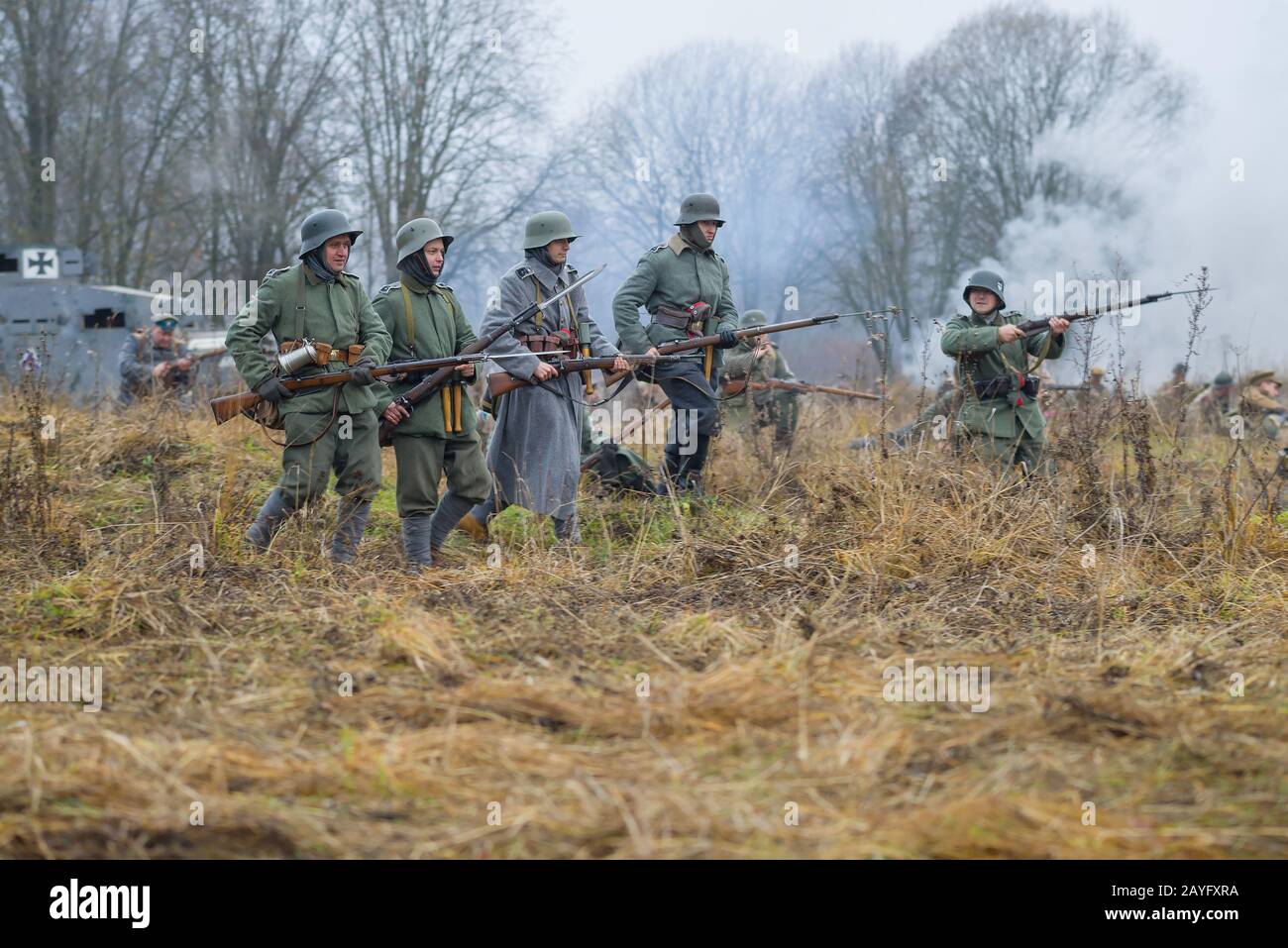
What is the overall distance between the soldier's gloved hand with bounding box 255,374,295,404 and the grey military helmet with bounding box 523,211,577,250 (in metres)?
1.58

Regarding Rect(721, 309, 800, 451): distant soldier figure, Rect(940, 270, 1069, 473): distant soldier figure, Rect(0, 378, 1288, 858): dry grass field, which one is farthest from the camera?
Rect(721, 309, 800, 451): distant soldier figure

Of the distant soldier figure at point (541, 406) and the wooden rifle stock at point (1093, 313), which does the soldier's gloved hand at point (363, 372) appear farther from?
the wooden rifle stock at point (1093, 313)

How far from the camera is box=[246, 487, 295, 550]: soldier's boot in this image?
272 inches

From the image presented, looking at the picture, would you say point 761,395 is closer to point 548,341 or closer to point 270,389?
point 548,341

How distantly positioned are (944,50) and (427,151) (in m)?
11.3

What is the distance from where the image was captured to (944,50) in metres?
30.3

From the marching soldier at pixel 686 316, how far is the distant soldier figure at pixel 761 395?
2.14 metres

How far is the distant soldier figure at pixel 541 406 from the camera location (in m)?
7.50

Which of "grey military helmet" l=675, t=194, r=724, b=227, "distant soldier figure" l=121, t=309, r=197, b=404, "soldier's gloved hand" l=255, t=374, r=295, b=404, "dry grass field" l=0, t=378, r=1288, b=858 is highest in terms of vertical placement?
"distant soldier figure" l=121, t=309, r=197, b=404

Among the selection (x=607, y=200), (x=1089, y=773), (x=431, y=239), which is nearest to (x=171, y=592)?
(x=431, y=239)

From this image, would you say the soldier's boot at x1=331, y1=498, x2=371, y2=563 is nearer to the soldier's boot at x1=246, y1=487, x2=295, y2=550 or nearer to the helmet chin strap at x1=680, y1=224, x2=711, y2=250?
the soldier's boot at x1=246, y1=487, x2=295, y2=550

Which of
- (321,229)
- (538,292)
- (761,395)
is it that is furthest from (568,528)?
(761,395)

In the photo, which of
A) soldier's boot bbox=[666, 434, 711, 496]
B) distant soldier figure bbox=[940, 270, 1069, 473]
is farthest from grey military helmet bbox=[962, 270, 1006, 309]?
soldier's boot bbox=[666, 434, 711, 496]
